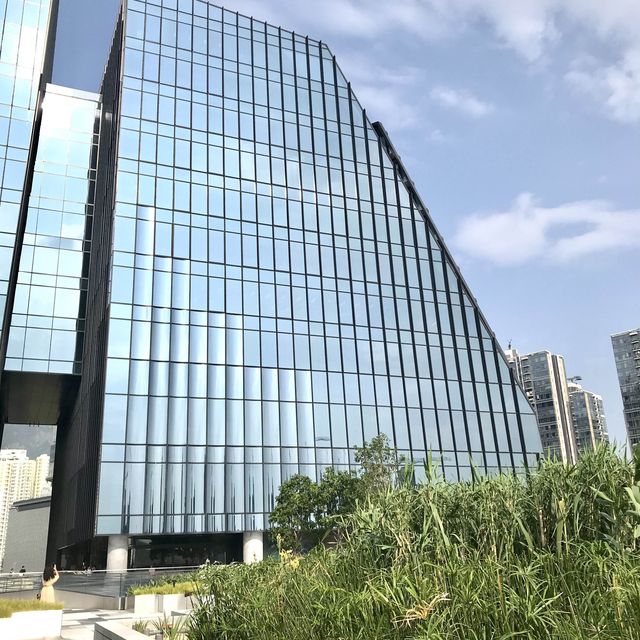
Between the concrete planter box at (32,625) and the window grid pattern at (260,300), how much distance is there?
23799mm

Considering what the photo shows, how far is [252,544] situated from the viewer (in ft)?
131

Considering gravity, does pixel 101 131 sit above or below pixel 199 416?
above

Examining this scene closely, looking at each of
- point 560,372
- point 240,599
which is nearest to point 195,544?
point 240,599

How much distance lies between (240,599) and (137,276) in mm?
36097

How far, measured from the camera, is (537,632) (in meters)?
5.47

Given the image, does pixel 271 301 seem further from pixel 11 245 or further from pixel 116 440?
pixel 11 245

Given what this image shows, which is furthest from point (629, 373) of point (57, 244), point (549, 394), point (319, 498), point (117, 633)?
point (117, 633)

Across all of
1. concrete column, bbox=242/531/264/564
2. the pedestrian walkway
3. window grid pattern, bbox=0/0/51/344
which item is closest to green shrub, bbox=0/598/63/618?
the pedestrian walkway

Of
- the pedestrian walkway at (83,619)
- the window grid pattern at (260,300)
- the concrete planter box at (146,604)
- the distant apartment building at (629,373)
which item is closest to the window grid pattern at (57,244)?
the window grid pattern at (260,300)

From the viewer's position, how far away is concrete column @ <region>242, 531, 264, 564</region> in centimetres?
3969

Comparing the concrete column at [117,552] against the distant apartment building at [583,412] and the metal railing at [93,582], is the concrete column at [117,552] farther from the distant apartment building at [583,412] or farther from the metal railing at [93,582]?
the distant apartment building at [583,412]

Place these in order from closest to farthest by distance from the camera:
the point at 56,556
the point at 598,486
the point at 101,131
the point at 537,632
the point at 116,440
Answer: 1. the point at 537,632
2. the point at 598,486
3. the point at 116,440
4. the point at 101,131
5. the point at 56,556

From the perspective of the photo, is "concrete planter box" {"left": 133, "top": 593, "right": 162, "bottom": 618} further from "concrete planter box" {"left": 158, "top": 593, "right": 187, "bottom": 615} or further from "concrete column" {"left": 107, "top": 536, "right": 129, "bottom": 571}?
"concrete column" {"left": 107, "top": 536, "right": 129, "bottom": 571}

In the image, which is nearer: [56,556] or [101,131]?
[101,131]
